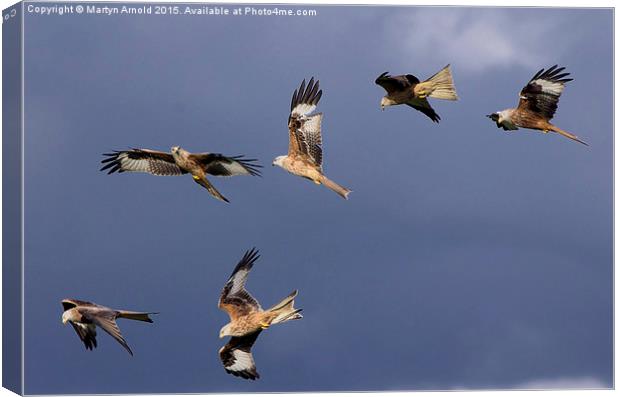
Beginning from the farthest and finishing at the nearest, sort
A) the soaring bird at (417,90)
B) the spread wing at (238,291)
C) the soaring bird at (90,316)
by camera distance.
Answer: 1. the soaring bird at (417,90)
2. the spread wing at (238,291)
3. the soaring bird at (90,316)

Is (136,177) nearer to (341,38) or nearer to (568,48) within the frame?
(341,38)

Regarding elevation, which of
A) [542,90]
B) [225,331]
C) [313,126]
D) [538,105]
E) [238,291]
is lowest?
[225,331]

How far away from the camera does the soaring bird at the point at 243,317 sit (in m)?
14.6

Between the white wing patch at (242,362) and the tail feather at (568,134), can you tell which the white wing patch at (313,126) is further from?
the tail feather at (568,134)

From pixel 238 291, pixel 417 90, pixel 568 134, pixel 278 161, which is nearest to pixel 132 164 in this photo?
pixel 278 161

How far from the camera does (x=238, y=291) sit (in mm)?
14594

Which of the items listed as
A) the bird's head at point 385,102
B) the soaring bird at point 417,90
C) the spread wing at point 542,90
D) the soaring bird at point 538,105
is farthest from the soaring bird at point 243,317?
the spread wing at point 542,90

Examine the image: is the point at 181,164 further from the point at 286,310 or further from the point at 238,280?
the point at 286,310

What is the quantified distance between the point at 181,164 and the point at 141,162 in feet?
1.14

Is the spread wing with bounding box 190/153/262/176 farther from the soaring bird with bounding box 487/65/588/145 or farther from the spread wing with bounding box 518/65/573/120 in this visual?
the spread wing with bounding box 518/65/573/120

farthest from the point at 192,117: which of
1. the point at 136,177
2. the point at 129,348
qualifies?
the point at 129,348

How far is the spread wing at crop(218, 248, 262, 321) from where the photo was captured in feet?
47.8

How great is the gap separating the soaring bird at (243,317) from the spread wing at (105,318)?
91cm

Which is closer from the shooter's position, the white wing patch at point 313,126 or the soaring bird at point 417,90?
the white wing patch at point 313,126
